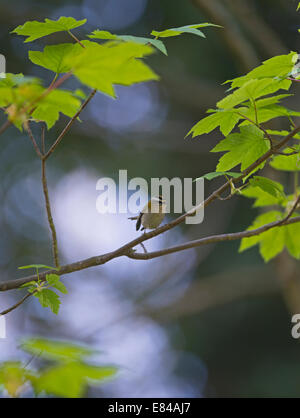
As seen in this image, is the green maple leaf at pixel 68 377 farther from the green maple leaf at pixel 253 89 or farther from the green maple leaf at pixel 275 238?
the green maple leaf at pixel 275 238

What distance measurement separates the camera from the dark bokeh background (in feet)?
14.9

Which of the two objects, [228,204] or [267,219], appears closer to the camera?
[267,219]

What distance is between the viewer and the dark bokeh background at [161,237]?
455 cm

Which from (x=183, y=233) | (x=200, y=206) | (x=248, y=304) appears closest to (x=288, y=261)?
(x=183, y=233)

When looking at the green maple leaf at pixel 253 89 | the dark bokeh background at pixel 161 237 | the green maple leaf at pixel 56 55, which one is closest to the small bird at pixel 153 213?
the green maple leaf at pixel 253 89

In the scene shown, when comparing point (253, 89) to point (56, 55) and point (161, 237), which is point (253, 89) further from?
point (161, 237)

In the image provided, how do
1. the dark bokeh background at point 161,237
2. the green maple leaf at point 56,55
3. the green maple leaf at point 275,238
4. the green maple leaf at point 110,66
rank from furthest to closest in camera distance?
the dark bokeh background at point 161,237
the green maple leaf at point 275,238
the green maple leaf at point 56,55
the green maple leaf at point 110,66

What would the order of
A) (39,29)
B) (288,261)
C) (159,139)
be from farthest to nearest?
(159,139)
(288,261)
(39,29)

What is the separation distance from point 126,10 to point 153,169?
1527 millimetres

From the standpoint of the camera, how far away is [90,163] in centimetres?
500

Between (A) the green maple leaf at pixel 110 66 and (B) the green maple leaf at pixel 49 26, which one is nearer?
(A) the green maple leaf at pixel 110 66

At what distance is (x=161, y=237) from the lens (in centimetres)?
454

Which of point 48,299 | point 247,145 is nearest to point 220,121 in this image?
A: point 247,145

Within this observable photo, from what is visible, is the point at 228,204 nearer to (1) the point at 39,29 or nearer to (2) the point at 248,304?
(2) the point at 248,304
